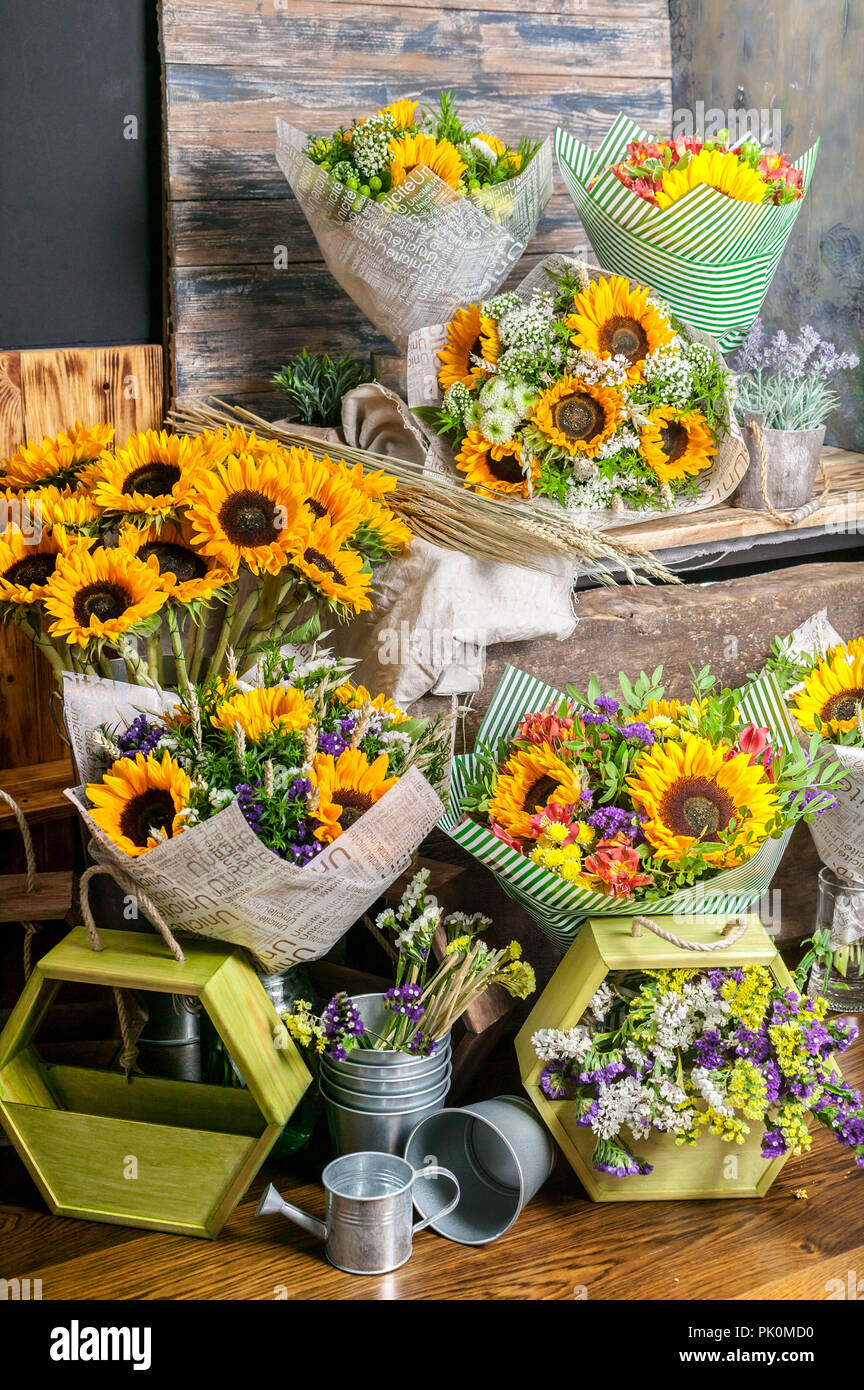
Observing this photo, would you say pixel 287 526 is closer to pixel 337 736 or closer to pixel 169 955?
pixel 337 736

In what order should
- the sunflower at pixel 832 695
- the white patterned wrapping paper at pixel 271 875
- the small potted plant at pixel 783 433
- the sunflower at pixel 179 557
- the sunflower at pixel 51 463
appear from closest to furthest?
the white patterned wrapping paper at pixel 271 875
the sunflower at pixel 179 557
the sunflower at pixel 51 463
the sunflower at pixel 832 695
the small potted plant at pixel 783 433

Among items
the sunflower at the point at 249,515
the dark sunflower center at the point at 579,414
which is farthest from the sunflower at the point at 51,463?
the dark sunflower center at the point at 579,414

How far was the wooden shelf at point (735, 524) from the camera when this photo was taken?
67.3 inches

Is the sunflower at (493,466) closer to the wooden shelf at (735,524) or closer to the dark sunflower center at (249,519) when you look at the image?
the wooden shelf at (735,524)

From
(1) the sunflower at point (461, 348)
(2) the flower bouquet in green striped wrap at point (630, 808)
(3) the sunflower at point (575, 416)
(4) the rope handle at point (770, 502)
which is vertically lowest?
Answer: (2) the flower bouquet in green striped wrap at point (630, 808)

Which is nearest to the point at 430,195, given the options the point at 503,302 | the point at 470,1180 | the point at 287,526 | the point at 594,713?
the point at 503,302

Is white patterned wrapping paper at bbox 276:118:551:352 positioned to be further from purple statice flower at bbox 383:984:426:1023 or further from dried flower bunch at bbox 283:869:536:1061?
purple statice flower at bbox 383:984:426:1023

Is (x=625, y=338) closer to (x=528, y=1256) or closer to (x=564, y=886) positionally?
(x=564, y=886)

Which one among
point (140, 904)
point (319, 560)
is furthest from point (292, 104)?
point (140, 904)

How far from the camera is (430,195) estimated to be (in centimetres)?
166

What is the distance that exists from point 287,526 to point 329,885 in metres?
0.41

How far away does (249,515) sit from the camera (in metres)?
1.39

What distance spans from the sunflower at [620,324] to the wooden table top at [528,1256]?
101 cm

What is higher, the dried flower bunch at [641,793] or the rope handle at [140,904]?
the dried flower bunch at [641,793]
